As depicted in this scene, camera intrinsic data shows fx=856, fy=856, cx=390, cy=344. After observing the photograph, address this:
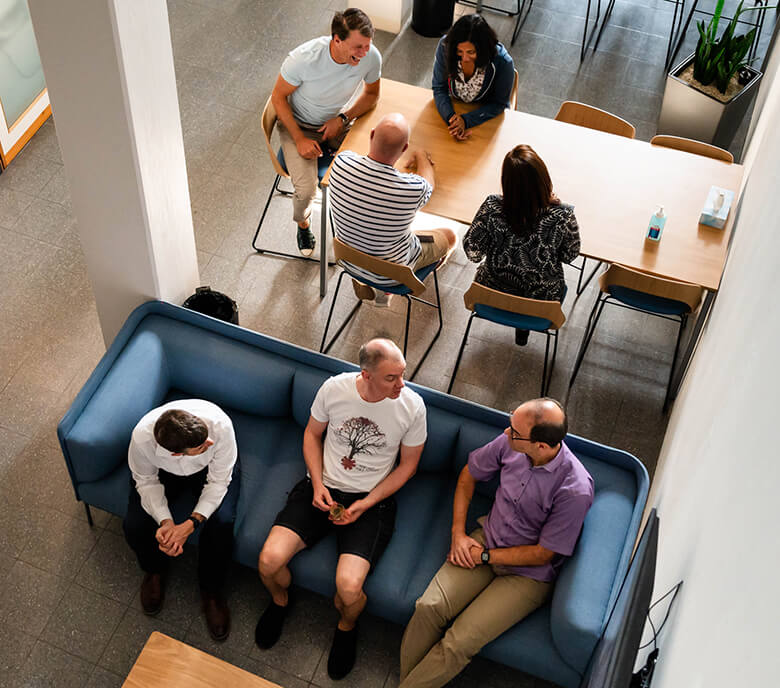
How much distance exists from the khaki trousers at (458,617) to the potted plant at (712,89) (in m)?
3.64

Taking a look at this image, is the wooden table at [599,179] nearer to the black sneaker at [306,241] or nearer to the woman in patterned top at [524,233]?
the woman in patterned top at [524,233]

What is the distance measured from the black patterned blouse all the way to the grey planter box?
222 cm

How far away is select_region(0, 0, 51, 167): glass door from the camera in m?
5.38

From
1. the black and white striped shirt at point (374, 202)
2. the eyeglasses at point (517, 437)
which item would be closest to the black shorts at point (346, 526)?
the eyeglasses at point (517, 437)

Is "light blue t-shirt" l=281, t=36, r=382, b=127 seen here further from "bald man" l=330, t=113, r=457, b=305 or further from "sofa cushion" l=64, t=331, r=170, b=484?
"sofa cushion" l=64, t=331, r=170, b=484

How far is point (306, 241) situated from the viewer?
5250 mm

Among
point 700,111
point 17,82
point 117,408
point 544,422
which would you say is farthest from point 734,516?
point 17,82

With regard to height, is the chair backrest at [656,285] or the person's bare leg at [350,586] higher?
the chair backrest at [656,285]

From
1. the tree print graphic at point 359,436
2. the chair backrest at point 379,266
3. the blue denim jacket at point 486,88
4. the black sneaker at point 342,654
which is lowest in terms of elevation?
the black sneaker at point 342,654

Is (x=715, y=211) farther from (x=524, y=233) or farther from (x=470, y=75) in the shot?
(x=470, y=75)

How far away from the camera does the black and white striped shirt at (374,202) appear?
4008mm

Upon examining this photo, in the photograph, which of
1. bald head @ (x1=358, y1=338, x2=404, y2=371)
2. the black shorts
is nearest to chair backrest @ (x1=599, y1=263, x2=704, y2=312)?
bald head @ (x1=358, y1=338, x2=404, y2=371)

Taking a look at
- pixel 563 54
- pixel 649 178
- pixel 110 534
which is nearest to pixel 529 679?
pixel 110 534

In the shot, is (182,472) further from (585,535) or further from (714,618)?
(714,618)
